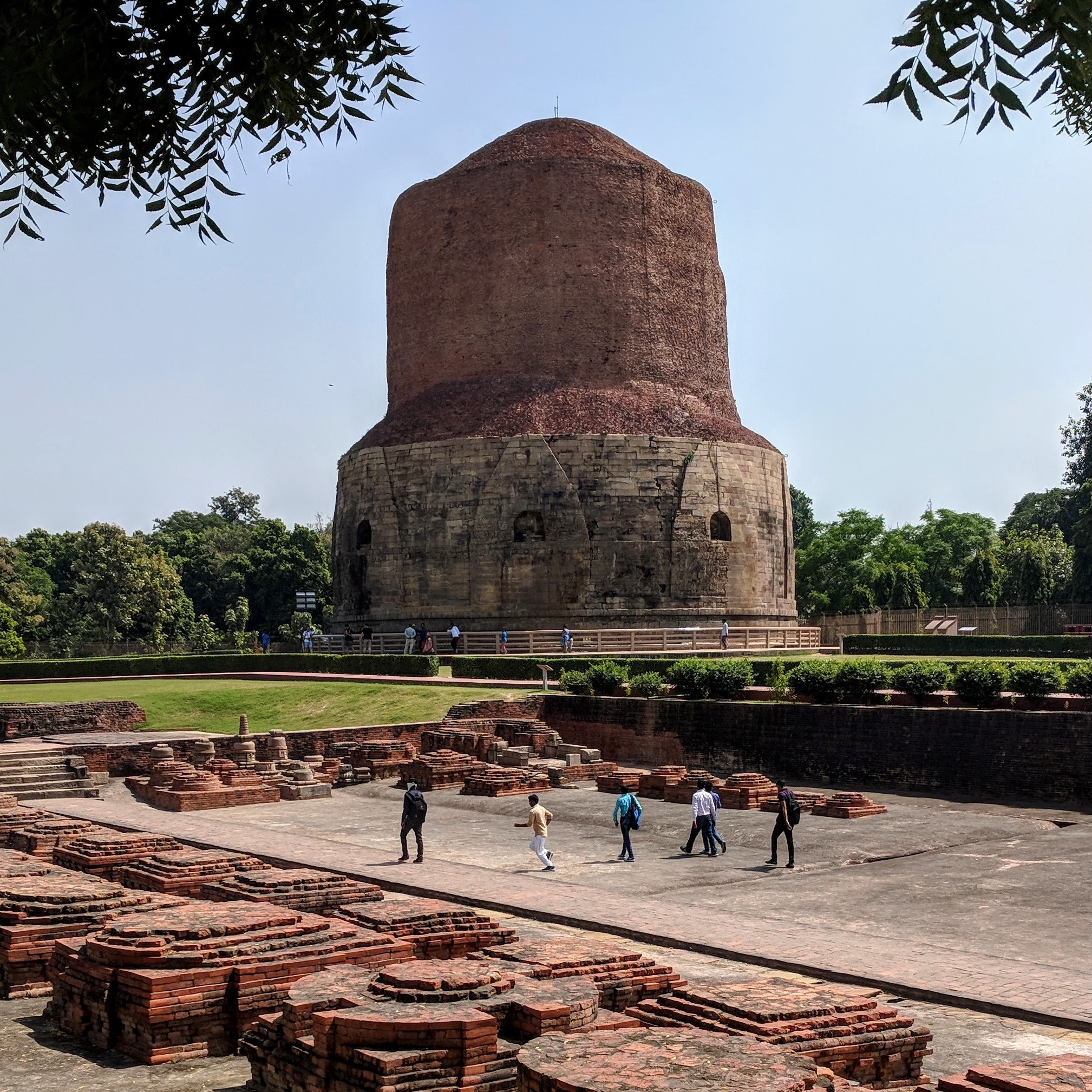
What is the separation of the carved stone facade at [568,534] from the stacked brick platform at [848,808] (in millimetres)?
19025

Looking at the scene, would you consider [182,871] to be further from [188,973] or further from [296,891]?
[188,973]

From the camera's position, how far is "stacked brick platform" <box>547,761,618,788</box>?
20094 millimetres

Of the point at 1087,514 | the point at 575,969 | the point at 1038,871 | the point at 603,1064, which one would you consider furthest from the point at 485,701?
the point at 1087,514

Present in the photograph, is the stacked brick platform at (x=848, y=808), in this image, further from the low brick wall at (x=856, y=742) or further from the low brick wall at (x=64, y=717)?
the low brick wall at (x=64, y=717)

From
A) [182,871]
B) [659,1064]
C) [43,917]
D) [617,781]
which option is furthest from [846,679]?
[659,1064]

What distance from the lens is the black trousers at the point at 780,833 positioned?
1379 cm

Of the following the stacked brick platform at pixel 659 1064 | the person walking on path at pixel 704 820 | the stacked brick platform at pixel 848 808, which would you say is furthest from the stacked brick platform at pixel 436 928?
the stacked brick platform at pixel 848 808

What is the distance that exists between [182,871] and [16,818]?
512cm

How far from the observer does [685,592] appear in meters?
36.6

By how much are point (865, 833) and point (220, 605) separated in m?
53.6

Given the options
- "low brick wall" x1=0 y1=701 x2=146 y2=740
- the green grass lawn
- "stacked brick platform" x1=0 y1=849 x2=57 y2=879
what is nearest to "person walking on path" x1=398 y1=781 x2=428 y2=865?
"stacked brick platform" x1=0 y1=849 x2=57 y2=879

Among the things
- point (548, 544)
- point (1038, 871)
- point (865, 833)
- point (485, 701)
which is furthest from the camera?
point (548, 544)

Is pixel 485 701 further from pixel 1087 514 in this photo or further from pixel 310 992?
pixel 1087 514

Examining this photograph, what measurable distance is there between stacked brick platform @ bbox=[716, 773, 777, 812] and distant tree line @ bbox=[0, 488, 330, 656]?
31.8 metres
